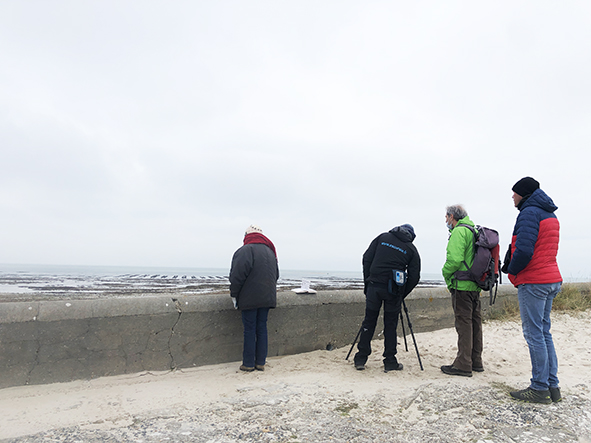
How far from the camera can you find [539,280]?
129 inches

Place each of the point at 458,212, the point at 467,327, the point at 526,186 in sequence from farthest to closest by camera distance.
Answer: the point at 458,212 → the point at 467,327 → the point at 526,186

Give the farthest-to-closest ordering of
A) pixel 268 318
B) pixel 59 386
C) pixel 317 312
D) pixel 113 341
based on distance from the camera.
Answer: pixel 317 312 → pixel 268 318 → pixel 113 341 → pixel 59 386

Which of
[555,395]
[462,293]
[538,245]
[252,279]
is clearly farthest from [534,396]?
[252,279]

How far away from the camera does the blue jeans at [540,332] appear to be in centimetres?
328

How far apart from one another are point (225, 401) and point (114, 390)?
110 cm

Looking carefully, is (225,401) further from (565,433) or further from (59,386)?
(565,433)

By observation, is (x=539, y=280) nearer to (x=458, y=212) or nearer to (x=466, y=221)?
(x=466, y=221)

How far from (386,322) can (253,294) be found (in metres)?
1.58

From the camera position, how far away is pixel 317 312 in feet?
17.0

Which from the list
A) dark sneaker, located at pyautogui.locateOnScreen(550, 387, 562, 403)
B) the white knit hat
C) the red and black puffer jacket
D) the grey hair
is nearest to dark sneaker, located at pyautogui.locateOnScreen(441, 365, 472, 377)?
dark sneaker, located at pyautogui.locateOnScreen(550, 387, 562, 403)

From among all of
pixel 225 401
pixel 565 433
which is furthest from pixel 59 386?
pixel 565 433

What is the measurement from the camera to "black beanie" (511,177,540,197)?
351 cm

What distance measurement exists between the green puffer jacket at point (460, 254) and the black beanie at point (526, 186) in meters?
0.71

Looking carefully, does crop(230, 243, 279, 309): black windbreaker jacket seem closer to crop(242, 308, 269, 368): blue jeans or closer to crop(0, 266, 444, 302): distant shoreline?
crop(242, 308, 269, 368): blue jeans
